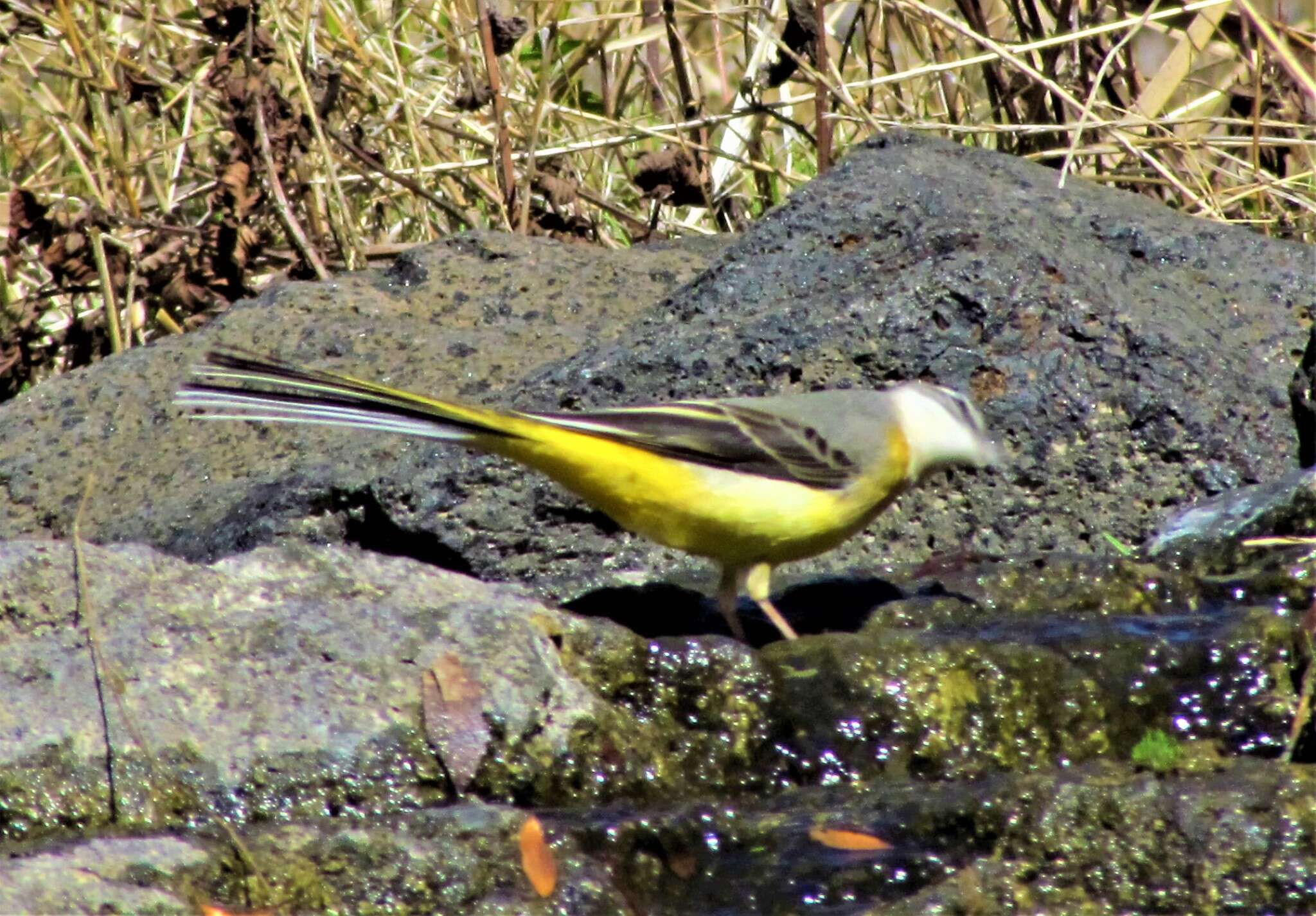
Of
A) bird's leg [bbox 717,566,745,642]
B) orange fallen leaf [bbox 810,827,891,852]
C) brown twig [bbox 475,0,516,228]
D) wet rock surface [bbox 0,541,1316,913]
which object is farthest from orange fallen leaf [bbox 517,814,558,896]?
brown twig [bbox 475,0,516,228]

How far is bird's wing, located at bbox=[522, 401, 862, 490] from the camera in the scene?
412cm

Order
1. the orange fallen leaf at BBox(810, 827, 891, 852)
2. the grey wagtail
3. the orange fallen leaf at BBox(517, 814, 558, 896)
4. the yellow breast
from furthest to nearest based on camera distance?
the yellow breast, the grey wagtail, the orange fallen leaf at BBox(810, 827, 891, 852), the orange fallen leaf at BBox(517, 814, 558, 896)

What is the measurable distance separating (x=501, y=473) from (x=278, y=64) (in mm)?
3515

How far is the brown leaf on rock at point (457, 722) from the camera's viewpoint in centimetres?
321

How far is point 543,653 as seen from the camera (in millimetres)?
3393

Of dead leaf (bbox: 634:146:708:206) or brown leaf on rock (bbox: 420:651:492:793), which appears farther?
dead leaf (bbox: 634:146:708:206)

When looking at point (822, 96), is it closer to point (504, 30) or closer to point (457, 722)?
point (504, 30)

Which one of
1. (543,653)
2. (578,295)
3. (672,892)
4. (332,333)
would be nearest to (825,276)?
(578,295)

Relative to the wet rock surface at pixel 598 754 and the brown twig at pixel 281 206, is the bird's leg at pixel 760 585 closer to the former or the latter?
the wet rock surface at pixel 598 754

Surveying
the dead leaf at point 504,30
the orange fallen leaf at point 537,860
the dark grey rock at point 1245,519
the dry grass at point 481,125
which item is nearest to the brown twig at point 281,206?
the dry grass at point 481,125

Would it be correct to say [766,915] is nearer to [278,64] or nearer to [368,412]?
[368,412]

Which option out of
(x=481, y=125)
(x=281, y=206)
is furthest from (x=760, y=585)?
(x=481, y=125)

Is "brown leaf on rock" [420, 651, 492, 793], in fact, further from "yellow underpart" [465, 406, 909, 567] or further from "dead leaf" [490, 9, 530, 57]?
"dead leaf" [490, 9, 530, 57]

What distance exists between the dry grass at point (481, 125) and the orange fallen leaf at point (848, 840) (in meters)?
4.22
